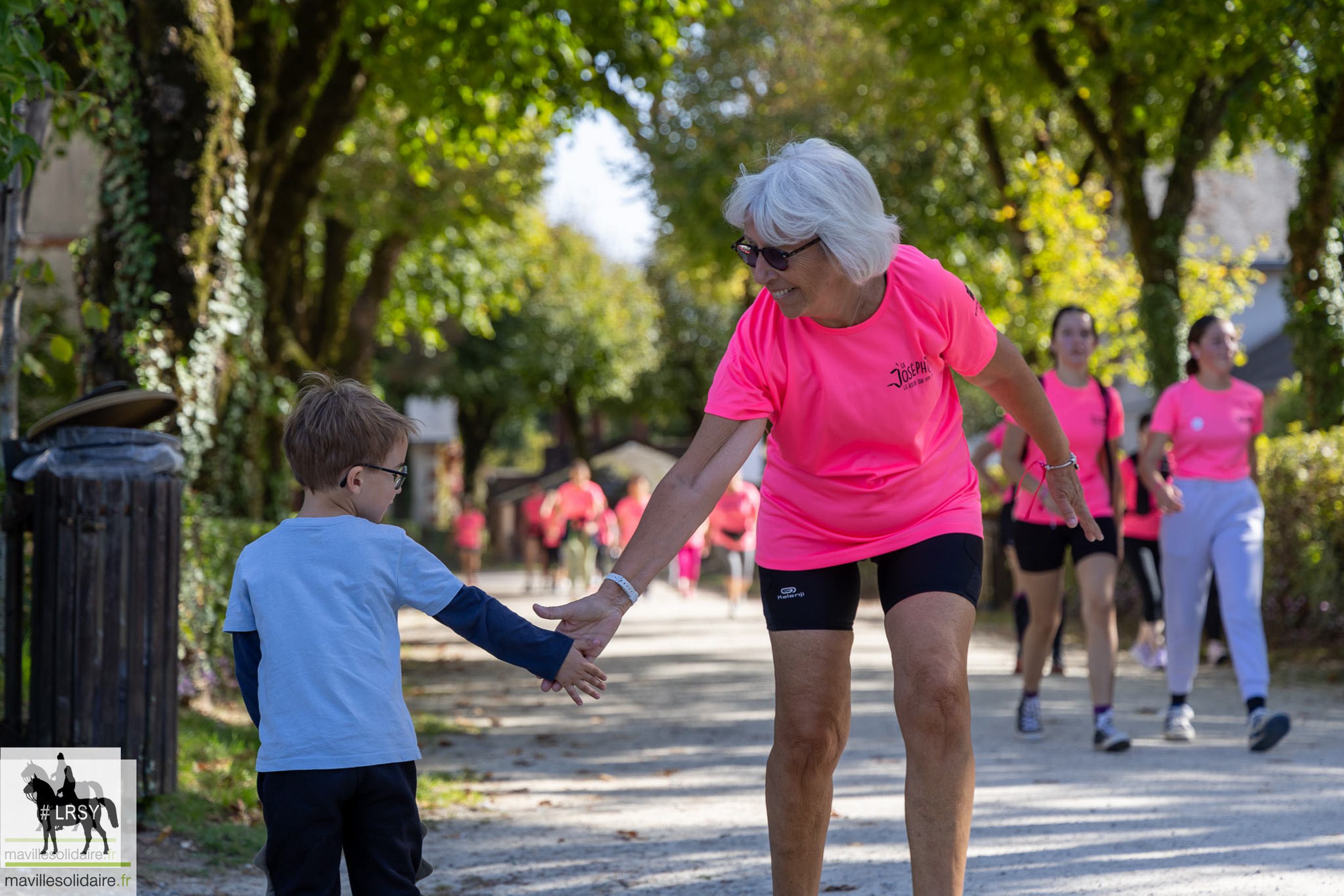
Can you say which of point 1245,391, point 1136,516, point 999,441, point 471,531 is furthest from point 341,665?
point 471,531

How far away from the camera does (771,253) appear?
11.0 feet

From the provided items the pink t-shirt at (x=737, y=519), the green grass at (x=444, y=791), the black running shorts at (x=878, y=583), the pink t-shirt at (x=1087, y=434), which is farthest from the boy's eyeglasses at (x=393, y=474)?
the pink t-shirt at (x=737, y=519)

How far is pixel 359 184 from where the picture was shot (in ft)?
66.1

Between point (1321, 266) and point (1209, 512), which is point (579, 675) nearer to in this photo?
point (1209, 512)

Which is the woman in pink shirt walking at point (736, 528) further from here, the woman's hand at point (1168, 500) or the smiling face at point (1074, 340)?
the woman's hand at point (1168, 500)

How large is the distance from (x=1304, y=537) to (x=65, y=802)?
8.97 metres

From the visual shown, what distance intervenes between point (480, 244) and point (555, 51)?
44.8 ft

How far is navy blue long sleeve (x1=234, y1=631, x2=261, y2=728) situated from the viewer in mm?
3113

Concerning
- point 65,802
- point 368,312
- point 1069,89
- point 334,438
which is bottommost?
point 65,802

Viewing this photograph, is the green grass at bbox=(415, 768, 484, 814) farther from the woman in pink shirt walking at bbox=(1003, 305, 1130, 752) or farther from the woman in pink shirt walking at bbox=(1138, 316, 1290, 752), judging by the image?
the woman in pink shirt walking at bbox=(1138, 316, 1290, 752)

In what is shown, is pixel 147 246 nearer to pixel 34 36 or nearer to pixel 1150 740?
pixel 34 36

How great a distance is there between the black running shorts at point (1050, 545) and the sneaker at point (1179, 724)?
915 millimetres

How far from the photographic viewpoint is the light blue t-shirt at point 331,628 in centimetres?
299

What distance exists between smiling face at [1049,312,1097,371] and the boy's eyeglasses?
4863 millimetres
